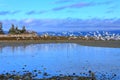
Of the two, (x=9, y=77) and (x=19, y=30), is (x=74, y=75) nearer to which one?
(x=9, y=77)

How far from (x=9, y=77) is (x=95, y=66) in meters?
7.63

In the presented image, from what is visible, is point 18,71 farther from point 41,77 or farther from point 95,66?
point 95,66

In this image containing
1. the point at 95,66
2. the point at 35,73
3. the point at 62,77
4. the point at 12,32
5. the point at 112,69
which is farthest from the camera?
the point at 12,32

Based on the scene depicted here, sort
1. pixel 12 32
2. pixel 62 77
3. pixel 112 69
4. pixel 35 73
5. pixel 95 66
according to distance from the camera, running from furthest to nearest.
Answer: pixel 12 32 → pixel 95 66 → pixel 112 69 → pixel 35 73 → pixel 62 77

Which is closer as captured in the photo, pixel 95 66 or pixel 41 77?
pixel 41 77

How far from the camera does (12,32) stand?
82938 mm

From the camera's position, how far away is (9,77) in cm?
2052

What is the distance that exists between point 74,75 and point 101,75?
59.7 inches

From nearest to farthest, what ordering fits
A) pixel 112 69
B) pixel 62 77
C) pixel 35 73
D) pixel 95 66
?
1. pixel 62 77
2. pixel 35 73
3. pixel 112 69
4. pixel 95 66

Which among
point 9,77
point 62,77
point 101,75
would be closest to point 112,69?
point 101,75

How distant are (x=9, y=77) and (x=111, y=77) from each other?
18.1ft

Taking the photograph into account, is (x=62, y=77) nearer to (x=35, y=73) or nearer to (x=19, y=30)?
(x=35, y=73)

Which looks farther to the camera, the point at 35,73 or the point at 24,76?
the point at 35,73

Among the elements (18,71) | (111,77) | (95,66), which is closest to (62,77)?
(111,77)
